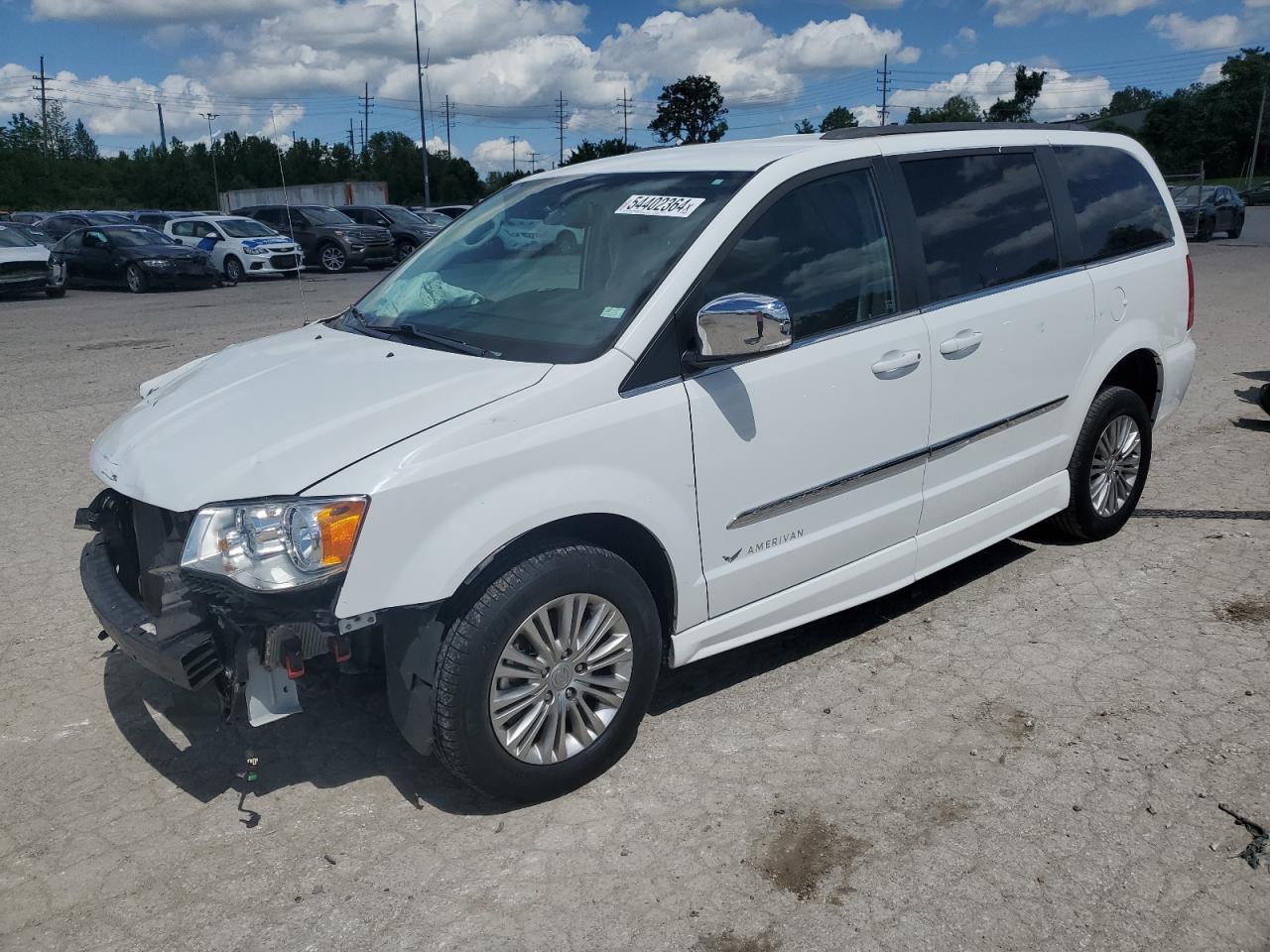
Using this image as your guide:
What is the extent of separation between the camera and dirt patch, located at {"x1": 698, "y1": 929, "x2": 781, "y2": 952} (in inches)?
106

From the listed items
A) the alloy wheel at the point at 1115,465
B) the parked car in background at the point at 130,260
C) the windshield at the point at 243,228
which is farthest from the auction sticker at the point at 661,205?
the windshield at the point at 243,228

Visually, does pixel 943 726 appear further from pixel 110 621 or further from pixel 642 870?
pixel 110 621

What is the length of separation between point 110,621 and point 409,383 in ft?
3.69

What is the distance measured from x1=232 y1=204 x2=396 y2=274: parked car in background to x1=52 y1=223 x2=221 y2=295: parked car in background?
153 inches

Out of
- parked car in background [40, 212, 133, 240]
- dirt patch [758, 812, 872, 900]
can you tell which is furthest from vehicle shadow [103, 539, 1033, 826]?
parked car in background [40, 212, 133, 240]

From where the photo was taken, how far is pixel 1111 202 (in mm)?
5121

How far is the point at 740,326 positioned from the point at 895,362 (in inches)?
36.6

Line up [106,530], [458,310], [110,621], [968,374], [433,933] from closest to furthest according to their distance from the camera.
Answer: [433,933]
[110,621]
[106,530]
[458,310]
[968,374]

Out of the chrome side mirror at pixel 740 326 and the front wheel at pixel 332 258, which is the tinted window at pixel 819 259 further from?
the front wheel at pixel 332 258

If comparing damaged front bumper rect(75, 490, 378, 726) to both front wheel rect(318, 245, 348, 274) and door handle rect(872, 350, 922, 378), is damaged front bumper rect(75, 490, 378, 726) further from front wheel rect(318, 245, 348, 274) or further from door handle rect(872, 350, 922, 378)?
front wheel rect(318, 245, 348, 274)

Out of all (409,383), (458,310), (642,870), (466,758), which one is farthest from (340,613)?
(458,310)

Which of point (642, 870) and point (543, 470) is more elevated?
point (543, 470)

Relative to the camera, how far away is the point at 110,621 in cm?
321

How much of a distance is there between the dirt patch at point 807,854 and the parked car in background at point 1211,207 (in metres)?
28.5
